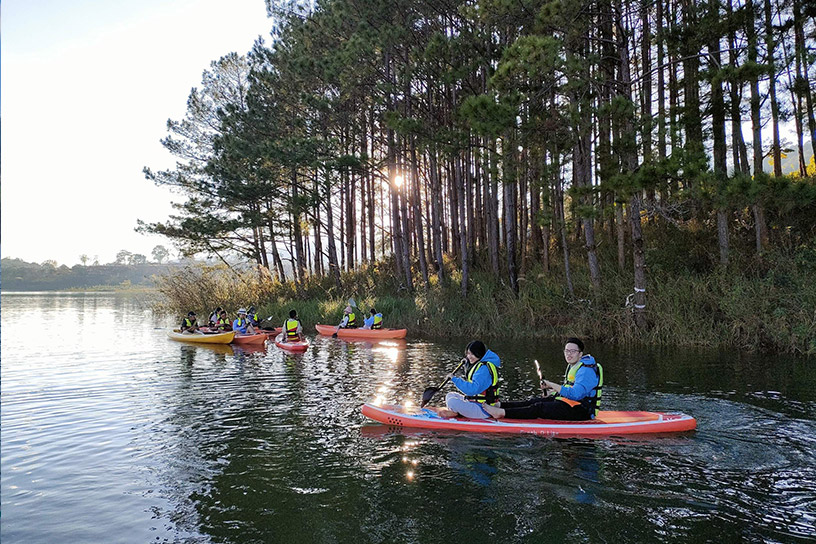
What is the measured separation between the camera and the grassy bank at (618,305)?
40.5ft

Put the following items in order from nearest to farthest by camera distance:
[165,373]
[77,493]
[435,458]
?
1. [77,493]
2. [435,458]
3. [165,373]

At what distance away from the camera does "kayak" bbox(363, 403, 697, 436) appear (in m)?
7.12

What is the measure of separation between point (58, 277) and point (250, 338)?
9024cm

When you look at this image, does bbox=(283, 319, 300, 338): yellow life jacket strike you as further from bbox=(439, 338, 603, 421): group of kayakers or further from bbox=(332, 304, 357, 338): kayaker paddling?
bbox=(439, 338, 603, 421): group of kayakers

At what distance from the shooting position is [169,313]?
29.8 meters

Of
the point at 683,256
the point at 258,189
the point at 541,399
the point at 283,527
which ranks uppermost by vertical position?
the point at 258,189

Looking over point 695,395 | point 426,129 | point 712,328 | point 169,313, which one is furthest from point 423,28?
point 169,313

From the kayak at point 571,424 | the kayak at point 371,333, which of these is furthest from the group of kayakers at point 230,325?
the kayak at point 571,424

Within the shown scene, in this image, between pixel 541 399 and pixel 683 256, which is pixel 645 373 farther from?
pixel 683 256

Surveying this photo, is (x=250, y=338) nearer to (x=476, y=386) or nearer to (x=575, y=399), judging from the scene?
(x=476, y=386)

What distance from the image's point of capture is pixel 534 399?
7.73m

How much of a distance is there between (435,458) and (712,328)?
967 cm

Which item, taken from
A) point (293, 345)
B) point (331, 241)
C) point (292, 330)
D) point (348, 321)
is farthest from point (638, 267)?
point (331, 241)

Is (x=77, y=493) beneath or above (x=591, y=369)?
beneath
